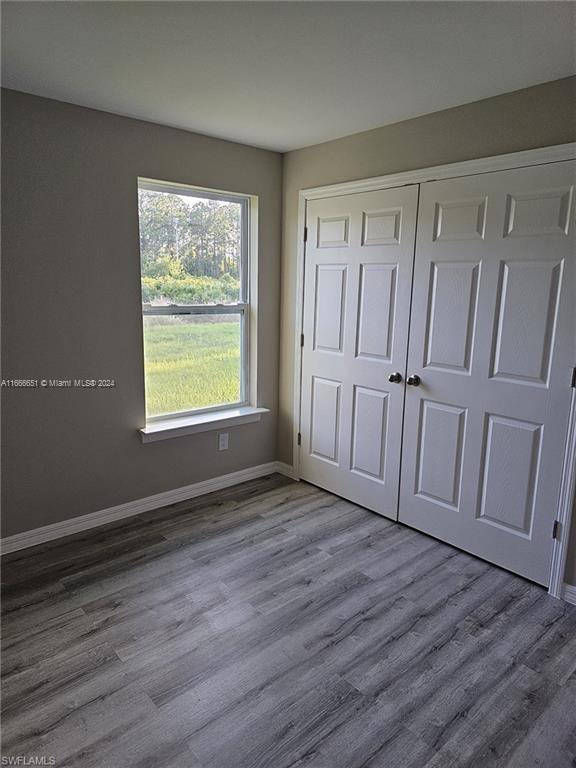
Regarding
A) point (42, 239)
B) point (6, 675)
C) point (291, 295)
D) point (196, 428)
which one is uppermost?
point (42, 239)

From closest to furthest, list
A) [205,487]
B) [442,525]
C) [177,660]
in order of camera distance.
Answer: [177,660]
[442,525]
[205,487]

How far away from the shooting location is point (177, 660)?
1994mm

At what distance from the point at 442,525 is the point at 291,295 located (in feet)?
6.17

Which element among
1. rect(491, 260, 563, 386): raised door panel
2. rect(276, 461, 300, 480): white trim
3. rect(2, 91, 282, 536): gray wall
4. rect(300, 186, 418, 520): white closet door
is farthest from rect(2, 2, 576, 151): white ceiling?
rect(276, 461, 300, 480): white trim

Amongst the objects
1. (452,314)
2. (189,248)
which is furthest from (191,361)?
(452,314)

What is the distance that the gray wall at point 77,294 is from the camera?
2.55 meters

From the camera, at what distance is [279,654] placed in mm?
2035

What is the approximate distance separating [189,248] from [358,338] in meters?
1.25

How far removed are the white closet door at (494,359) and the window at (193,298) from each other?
1342mm

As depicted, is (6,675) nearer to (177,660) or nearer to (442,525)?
(177,660)

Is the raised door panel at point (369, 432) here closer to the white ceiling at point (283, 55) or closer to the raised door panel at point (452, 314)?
the raised door panel at point (452, 314)

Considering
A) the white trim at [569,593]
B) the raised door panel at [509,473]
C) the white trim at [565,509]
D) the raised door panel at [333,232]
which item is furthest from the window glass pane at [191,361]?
the white trim at [569,593]

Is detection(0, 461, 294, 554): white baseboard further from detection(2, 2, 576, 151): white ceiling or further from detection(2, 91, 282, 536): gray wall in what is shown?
detection(2, 2, 576, 151): white ceiling

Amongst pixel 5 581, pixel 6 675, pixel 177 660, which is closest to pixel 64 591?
pixel 5 581
